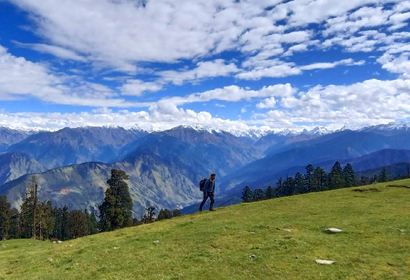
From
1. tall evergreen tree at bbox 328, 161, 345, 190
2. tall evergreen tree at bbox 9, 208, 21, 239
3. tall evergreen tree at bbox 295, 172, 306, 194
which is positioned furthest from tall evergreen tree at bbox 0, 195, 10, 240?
tall evergreen tree at bbox 328, 161, 345, 190

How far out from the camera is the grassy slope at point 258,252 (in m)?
11.6

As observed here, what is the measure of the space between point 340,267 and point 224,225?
10360mm

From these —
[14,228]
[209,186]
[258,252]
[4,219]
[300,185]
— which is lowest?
[14,228]

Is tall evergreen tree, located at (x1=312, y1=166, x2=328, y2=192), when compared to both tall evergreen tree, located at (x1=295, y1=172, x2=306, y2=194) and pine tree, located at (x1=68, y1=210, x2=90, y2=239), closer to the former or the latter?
tall evergreen tree, located at (x1=295, y1=172, x2=306, y2=194)

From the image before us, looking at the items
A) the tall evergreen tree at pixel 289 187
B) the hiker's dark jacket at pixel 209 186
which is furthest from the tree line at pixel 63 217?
the tall evergreen tree at pixel 289 187

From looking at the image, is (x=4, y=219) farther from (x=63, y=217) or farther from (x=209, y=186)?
(x=209, y=186)

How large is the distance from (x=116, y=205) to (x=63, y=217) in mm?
67296

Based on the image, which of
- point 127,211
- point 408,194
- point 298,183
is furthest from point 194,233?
point 298,183

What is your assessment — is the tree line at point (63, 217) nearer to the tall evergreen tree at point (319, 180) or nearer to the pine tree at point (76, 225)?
the pine tree at point (76, 225)

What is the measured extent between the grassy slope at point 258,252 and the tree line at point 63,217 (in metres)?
51.1

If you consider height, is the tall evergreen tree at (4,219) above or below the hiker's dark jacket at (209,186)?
below

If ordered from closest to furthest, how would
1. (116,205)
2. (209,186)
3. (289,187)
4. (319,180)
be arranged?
(209,186)
(116,205)
(319,180)
(289,187)

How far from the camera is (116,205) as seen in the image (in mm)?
70438

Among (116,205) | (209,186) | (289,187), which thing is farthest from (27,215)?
(289,187)
